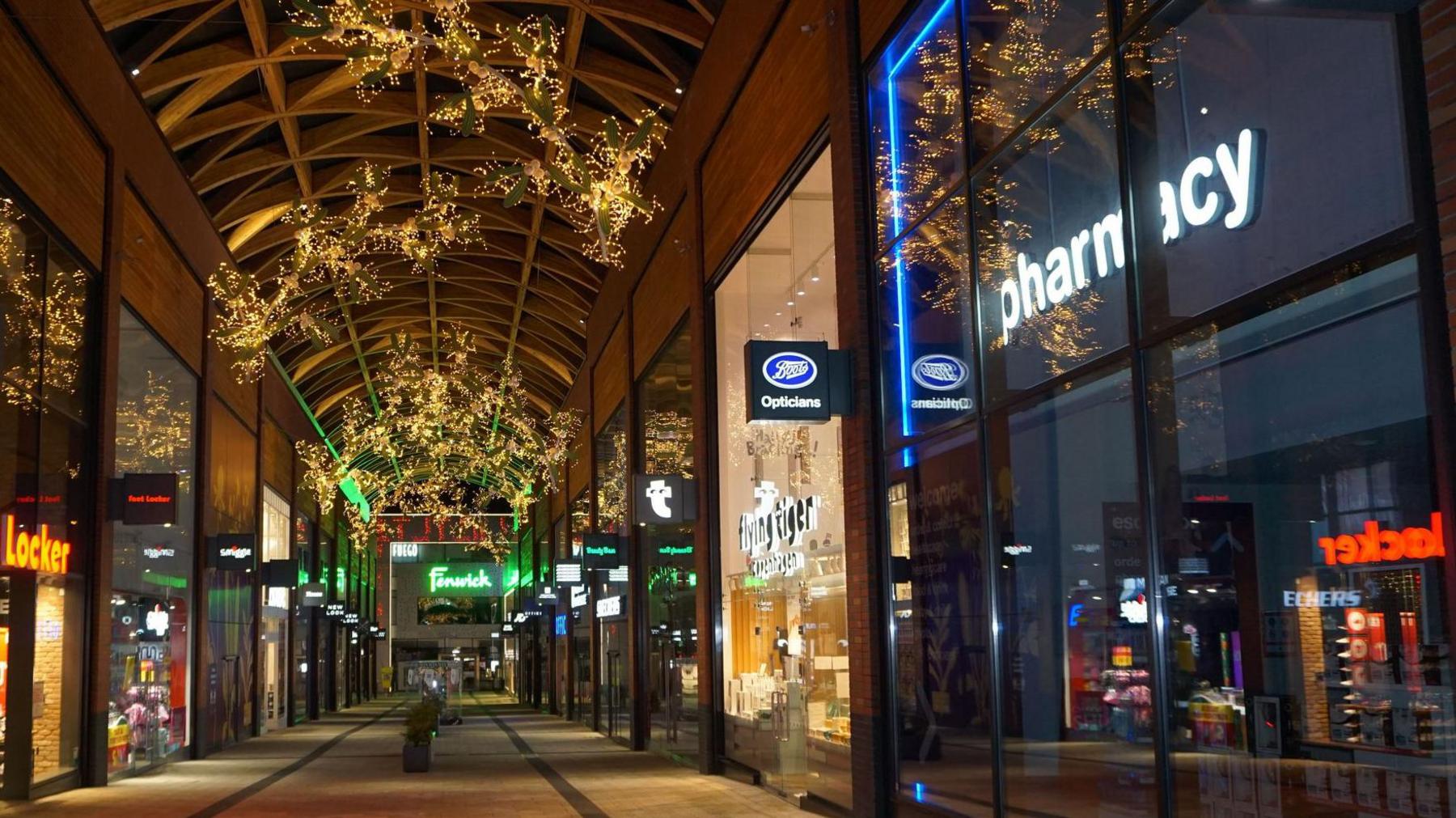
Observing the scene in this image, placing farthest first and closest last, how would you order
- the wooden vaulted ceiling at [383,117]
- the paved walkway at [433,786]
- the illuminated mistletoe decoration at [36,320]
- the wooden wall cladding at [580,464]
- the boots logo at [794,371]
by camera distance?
1. the wooden wall cladding at [580,464]
2. the wooden vaulted ceiling at [383,117]
3. the paved walkway at [433,786]
4. the illuminated mistletoe decoration at [36,320]
5. the boots logo at [794,371]

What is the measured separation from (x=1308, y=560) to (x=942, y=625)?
13.6 ft

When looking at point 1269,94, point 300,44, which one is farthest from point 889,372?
point 300,44

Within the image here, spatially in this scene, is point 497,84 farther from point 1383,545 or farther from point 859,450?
point 1383,545

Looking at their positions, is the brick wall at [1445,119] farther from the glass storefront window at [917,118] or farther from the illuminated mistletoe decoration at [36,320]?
the illuminated mistletoe decoration at [36,320]

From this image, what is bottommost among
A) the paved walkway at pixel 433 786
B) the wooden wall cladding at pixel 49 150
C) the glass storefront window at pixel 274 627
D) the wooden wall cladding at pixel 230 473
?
the paved walkway at pixel 433 786

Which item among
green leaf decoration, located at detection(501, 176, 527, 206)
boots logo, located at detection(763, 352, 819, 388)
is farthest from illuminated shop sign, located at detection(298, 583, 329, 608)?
boots logo, located at detection(763, 352, 819, 388)

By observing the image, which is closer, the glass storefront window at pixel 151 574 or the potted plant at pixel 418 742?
the glass storefront window at pixel 151 574

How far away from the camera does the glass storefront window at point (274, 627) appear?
1195 inches

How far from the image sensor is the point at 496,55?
19.2 metres

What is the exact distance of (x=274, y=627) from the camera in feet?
106

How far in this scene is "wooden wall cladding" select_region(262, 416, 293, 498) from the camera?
3022cm

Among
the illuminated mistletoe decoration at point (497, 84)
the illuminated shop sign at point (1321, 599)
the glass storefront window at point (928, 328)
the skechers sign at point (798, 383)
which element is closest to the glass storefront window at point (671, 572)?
the illuminated mistletoe decoration at point (497, 84)

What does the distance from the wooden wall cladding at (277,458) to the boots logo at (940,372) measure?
22541mm

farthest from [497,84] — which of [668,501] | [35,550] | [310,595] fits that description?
[310,595]
